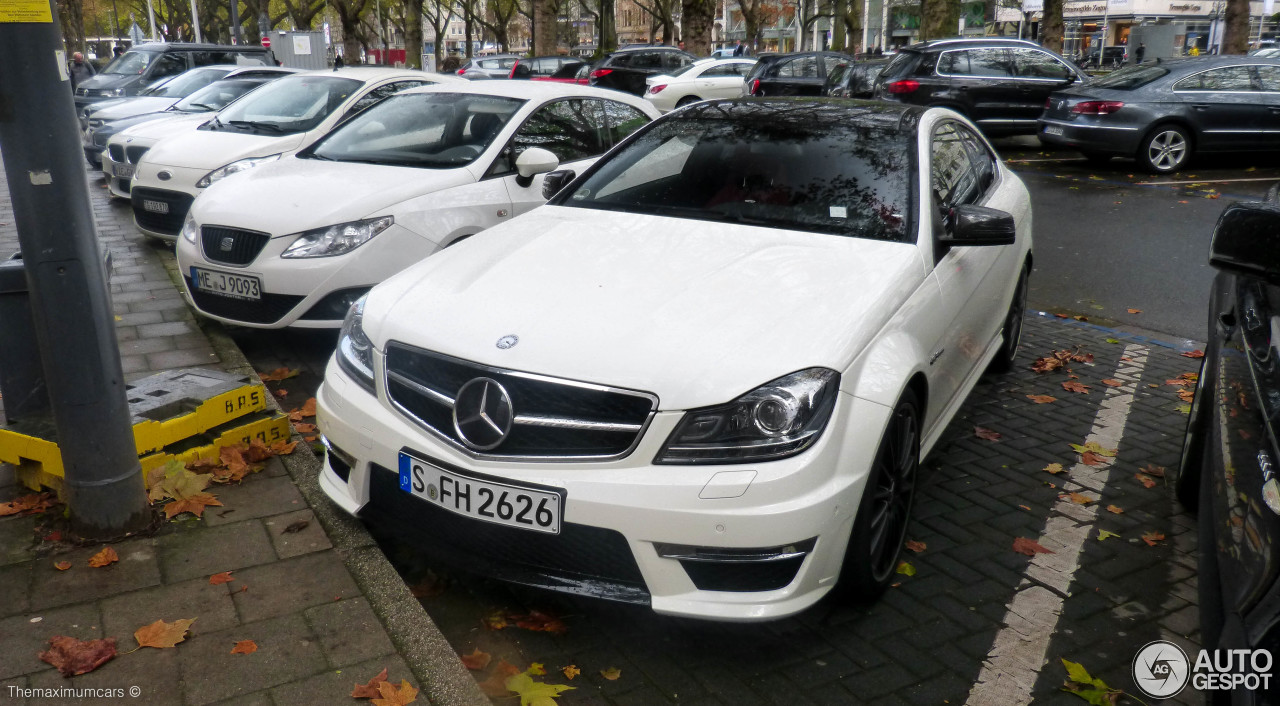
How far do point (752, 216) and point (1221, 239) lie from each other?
191 cm

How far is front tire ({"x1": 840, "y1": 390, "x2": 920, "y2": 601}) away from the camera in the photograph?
315cm

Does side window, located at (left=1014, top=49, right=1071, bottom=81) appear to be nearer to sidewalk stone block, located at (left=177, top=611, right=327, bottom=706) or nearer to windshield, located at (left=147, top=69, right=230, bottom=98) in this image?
windshield, located at (left=147, top=69, right=230, bottom=98)

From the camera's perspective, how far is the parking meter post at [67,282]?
10.5ft

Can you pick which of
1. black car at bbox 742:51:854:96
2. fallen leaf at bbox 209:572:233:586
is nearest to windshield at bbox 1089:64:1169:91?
black car at bbox 742:51:854:96

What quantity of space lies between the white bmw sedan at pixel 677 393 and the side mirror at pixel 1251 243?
99 centimetres

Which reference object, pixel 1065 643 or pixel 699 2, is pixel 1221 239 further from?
pixel 699 2

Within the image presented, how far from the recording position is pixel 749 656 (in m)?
3.19

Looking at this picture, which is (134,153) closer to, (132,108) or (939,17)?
(132,108)

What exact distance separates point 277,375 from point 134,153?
5979 millimetres

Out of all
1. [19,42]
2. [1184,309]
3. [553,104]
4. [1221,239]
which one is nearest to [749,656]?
[1221,239]

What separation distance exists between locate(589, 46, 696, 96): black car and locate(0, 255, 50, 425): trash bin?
2166cm

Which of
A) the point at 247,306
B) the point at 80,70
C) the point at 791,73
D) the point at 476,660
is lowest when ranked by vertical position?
the point at 476,660

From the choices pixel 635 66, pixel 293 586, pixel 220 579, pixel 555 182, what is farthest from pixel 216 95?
pixel 635 66

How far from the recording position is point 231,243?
575 cm
